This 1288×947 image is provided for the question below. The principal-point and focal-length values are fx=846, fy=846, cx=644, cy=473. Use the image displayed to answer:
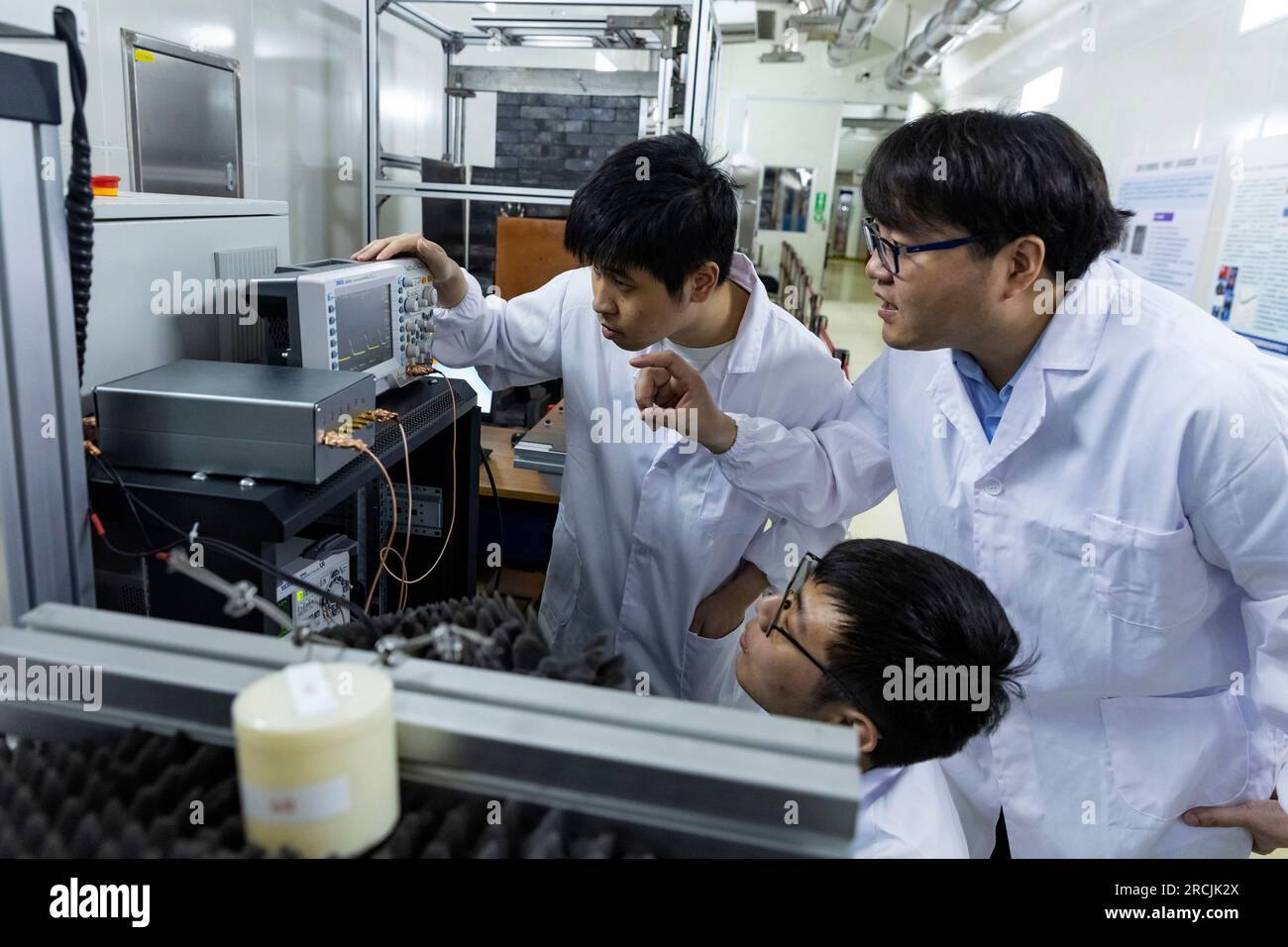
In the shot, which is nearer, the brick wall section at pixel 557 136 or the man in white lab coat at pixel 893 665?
the man in white lab coat at pixel 893 665

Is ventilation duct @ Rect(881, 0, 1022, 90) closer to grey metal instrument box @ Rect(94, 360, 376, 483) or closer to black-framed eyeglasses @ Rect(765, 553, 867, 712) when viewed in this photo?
black-framed eyeglasses @ Rect(765, 553, 867, 712)

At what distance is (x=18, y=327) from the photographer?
2.29 ft

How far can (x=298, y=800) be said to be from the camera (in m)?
0.47

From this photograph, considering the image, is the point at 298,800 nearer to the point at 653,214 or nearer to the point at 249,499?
the point at 249,499

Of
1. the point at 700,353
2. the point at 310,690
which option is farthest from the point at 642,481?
the point at 310,690

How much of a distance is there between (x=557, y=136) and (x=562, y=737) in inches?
107

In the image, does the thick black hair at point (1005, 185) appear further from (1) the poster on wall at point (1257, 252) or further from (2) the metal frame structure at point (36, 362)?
(1) the poster on wall at point (1257, 252)

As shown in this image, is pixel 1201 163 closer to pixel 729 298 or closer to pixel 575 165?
pixel 575 165

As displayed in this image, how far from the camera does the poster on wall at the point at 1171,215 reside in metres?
3.62

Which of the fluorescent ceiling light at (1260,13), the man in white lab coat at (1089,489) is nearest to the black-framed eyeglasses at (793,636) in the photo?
the man in white lab coat at (1089,489)

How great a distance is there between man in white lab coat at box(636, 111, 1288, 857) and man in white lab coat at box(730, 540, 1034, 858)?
22cm

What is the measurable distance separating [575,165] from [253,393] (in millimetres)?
2206

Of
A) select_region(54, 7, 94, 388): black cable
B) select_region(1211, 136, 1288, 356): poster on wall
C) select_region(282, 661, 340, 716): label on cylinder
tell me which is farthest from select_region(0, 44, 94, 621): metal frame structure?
select_region(1211, 136, 1288, 356): poster on wall
